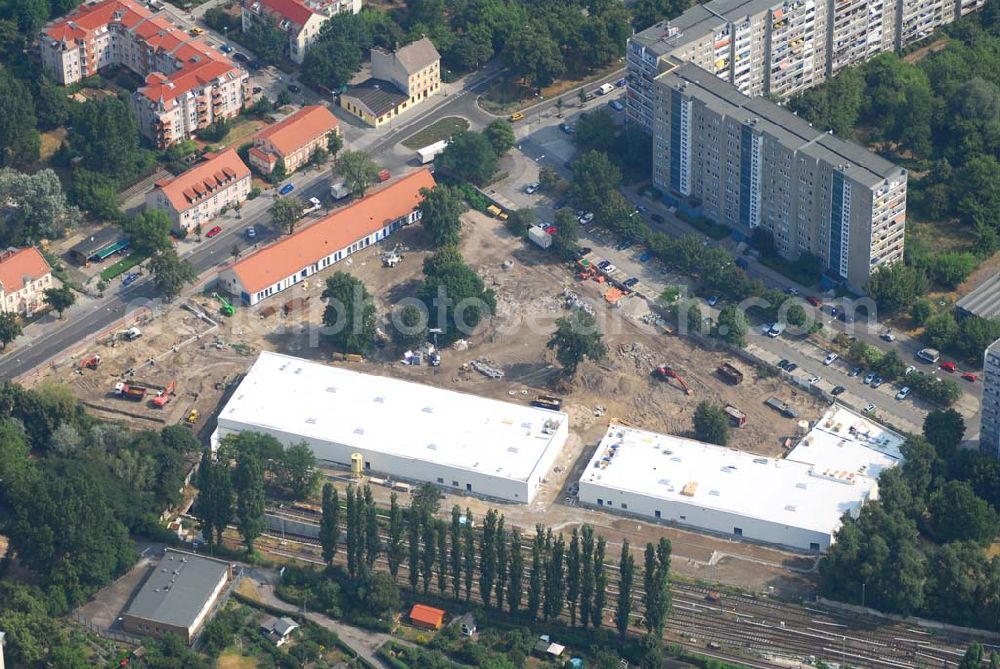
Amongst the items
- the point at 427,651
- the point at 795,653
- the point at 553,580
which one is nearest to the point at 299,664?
the point at 427,651

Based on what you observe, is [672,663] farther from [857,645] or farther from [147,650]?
[147,650]

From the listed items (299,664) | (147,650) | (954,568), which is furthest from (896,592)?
(147,650)

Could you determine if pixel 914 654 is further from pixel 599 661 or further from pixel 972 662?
pixel 599 661

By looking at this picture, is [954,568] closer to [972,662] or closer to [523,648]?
[972,662]

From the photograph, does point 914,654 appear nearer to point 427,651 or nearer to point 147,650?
point 427,651

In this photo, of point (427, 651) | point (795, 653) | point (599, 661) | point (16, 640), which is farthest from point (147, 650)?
point (795, 653)

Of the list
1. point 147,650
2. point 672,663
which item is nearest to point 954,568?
point 672,663
